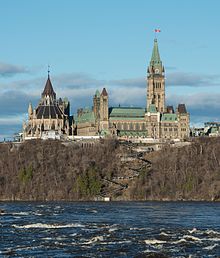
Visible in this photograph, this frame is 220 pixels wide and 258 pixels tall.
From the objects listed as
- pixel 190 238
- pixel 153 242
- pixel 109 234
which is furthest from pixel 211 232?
pixel 153 242

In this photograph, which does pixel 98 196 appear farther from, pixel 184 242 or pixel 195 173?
pixel 184 242

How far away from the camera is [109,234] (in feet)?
300

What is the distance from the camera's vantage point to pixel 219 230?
95438 millimetres

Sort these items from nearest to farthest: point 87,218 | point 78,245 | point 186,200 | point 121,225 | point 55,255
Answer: point 55,255 → point 78,245 → point 121,225 → point 87,218 → point 186,200

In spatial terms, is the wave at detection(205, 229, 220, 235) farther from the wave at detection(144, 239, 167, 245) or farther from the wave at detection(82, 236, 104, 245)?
the wave at detection(82, 236, 104, 245)

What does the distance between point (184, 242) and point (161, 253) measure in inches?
346

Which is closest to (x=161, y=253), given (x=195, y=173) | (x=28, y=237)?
(x=28, y=237)

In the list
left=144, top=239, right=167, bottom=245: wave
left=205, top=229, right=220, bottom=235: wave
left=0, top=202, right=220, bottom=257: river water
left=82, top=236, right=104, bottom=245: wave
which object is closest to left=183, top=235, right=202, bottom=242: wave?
left=0, top=202, right=220, bottom=257: river water

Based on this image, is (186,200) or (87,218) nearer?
(87,218)

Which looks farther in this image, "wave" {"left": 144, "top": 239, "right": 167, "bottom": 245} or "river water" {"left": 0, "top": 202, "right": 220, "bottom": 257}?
"wave" {"left": 144, "top": 239, "right": 167, "bottom": 245}

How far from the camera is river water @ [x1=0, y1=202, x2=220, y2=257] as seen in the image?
76.9 meters

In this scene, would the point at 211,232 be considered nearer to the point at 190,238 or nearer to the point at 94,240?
the point at 190,238

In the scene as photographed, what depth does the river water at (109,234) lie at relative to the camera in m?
76.9

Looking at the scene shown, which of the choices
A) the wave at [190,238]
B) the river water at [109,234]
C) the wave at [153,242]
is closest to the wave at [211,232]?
the river water at [109,234]
